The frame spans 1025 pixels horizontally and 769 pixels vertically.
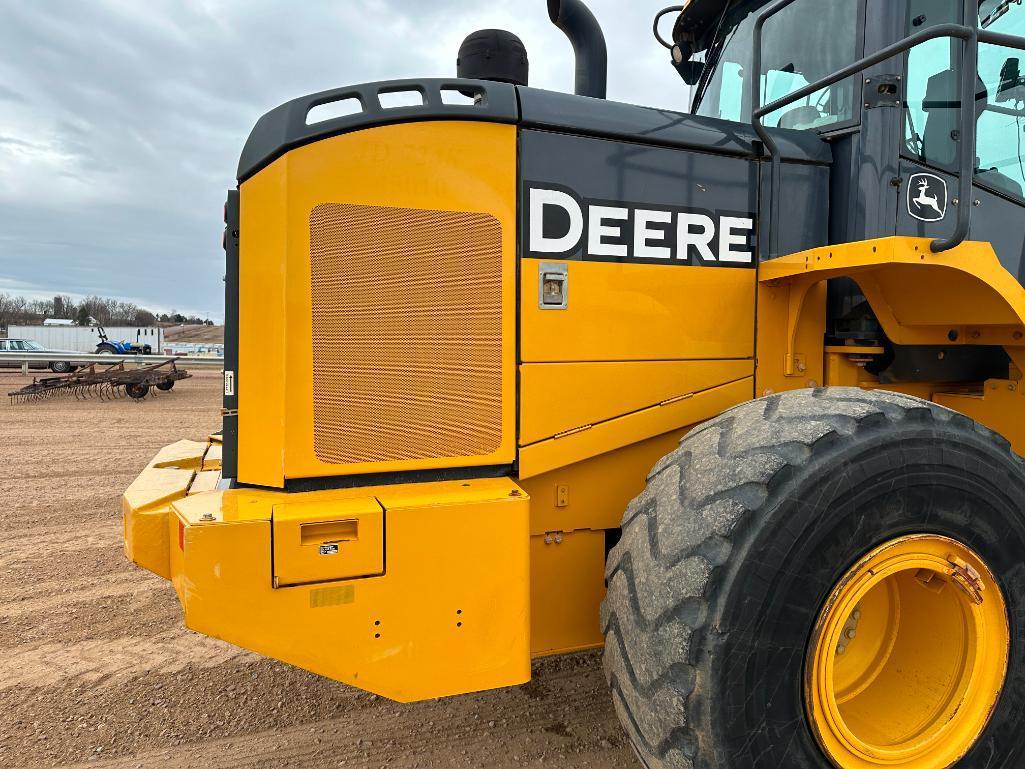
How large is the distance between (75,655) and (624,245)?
12.0 feet

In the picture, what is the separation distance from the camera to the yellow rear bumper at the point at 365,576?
2.14m

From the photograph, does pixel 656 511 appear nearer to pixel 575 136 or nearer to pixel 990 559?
pixel 990 559

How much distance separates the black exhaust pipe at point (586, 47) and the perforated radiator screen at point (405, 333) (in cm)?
117

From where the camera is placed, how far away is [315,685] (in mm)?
3455

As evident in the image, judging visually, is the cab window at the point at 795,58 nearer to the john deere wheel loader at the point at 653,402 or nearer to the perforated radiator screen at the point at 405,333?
the john deere wheel loader at the point at 653,402

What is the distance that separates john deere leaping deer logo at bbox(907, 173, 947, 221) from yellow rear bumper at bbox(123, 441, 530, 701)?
1979mm

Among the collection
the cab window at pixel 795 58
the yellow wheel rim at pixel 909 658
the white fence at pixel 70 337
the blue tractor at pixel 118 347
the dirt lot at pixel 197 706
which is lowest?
the dirt lot at pixel 197 706

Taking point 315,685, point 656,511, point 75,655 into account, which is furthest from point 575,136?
point 75,655

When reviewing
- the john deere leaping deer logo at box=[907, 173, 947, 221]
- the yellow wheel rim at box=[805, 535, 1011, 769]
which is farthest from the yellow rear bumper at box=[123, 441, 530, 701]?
the john deere leaping deer logo at box=[907, 173, 947, 221]

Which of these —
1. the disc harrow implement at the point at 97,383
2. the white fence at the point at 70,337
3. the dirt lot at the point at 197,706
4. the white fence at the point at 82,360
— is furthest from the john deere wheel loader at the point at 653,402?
the white fence at the point at 70,337

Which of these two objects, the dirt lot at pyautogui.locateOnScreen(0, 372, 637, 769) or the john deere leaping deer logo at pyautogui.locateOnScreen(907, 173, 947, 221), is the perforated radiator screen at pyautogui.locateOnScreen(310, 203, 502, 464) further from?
the john deere leaping deer logo at pyautogui.locateOnScreen(907, 173, 947, 221)

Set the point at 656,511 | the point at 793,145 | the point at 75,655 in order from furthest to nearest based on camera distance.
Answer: the point at 75,655, the point at 793,145, the point at 656,511

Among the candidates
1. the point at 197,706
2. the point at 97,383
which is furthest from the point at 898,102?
the point at 97,383

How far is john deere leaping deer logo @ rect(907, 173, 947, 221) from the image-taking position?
9.16ft
